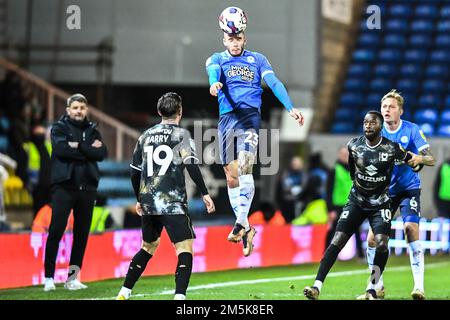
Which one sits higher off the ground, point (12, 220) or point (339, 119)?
point (339, 119)

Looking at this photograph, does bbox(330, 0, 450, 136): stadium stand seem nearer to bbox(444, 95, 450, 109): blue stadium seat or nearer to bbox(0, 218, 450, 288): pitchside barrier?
bbox(444, 95, 450, 109): blue stadium seat

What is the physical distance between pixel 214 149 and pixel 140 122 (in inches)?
124

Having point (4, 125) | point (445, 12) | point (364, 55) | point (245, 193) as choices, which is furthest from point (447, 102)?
point (245, 193)

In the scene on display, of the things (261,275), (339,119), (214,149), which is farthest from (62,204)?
(339,119)

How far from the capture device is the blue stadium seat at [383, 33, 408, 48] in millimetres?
26062

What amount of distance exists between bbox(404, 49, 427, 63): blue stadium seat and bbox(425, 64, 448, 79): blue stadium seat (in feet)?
0.89

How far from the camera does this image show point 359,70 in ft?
84.1

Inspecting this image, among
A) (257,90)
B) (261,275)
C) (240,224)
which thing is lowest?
(261,275)

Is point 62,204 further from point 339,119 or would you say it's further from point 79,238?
point 339,119

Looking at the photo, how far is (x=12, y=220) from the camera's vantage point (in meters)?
17.9

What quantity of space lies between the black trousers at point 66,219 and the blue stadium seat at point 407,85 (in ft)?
45.2

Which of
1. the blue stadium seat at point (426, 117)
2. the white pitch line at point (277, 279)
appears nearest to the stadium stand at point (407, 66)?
the blue stadium seat at point (426, 117)

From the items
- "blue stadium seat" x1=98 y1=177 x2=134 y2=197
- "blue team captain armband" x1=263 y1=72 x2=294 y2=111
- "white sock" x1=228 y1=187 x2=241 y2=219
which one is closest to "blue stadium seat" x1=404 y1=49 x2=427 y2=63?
"blue stadium seat" x1=98 y1=177 x2=134 y2=197
